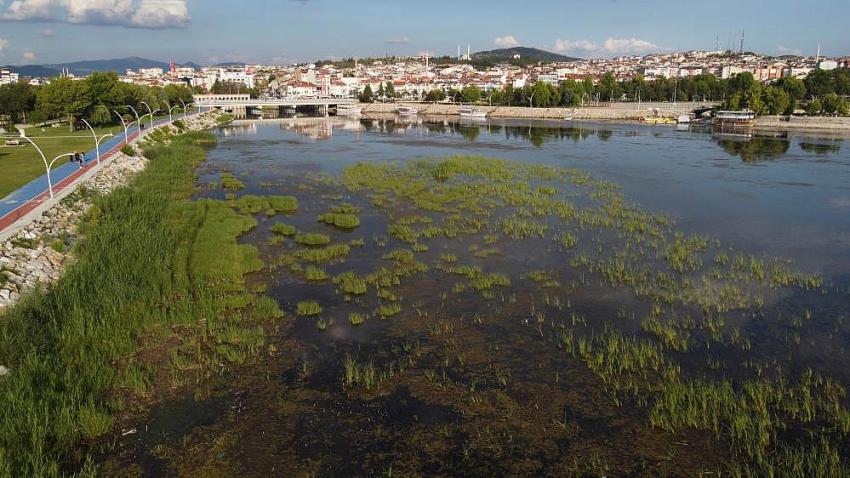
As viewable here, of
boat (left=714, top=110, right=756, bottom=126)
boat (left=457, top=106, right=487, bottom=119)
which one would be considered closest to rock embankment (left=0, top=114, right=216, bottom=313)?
boat (left=714, top=110, right=756, bottom=126)

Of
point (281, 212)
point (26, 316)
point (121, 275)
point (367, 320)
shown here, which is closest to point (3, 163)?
point (281, 212)

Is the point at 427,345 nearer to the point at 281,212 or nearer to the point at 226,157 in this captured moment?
the point at 281,212

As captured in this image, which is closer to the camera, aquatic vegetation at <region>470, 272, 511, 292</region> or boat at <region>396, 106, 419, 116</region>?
aquatic vegetation at <region>470, 272, 511, 292</region>

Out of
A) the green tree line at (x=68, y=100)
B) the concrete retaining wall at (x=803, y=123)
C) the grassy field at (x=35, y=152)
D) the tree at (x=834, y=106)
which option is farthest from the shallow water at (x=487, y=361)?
the tree at (x=834, y=106)

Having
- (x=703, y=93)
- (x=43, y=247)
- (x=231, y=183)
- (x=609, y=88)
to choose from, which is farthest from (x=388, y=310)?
(x=609, y=88)

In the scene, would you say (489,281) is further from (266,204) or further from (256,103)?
(256,103)

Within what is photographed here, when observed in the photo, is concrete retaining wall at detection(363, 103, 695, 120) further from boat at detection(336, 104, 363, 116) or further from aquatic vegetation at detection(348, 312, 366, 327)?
aquatic vegetation at detection(348, 312, 366, 327)
